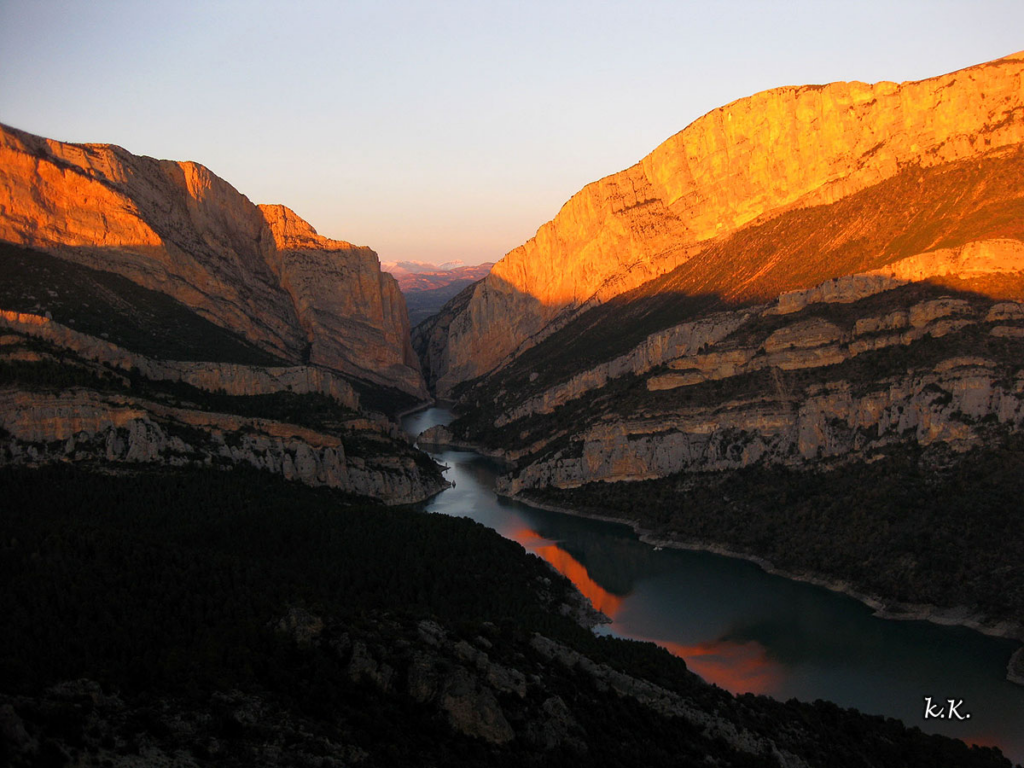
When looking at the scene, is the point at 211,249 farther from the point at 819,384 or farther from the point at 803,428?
the point at 803,428

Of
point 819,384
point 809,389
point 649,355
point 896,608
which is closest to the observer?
point 896,608

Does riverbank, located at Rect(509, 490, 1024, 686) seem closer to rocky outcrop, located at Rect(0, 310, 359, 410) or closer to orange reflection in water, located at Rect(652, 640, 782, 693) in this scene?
orange reflection in water, located at Rect(652, 640, 782, 693)

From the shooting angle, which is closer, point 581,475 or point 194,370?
point 194,370

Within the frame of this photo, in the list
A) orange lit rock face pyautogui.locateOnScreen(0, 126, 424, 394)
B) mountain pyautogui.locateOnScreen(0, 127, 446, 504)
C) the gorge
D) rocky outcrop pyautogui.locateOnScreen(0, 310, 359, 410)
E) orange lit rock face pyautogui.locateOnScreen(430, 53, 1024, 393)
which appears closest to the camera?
the gorge

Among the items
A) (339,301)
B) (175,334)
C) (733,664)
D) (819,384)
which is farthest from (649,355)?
(339,301)

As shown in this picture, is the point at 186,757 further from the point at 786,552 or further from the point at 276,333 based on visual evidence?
the point at 276,333

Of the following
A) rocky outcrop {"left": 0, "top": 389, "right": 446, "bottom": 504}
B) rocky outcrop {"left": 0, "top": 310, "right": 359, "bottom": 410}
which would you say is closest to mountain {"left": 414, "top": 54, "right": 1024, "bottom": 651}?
rocky outcrop {"left": 0, "top": 389, "right": 446, "bottom": 504}
